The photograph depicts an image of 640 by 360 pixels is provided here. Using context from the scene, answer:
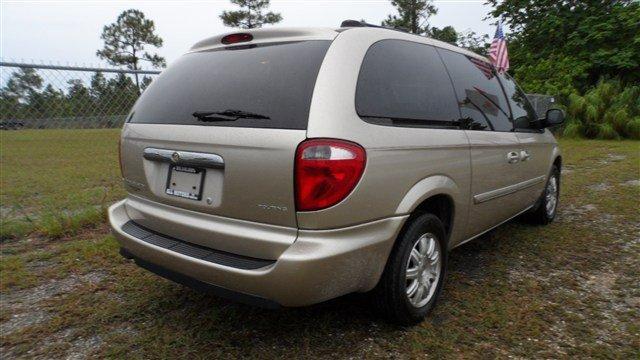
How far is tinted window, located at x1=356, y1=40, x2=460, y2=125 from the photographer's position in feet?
7.15

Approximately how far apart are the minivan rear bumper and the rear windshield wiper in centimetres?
51

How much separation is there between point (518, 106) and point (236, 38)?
2589 millimetres

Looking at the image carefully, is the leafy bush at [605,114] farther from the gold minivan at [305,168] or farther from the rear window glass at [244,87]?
the rear window glass at [244,87]

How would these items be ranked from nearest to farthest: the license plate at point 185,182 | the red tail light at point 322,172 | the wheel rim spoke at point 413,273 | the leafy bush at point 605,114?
the red tail light at point 322,172 → the license plate at point 185,182 → the wheel rim spoke at point 413,273 → the leafy bush at point 605,114

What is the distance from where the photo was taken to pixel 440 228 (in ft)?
8.44

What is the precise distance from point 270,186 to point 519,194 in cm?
256

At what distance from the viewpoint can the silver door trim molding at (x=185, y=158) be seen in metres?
2.05

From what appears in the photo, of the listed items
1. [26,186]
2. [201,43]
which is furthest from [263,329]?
[26,186]

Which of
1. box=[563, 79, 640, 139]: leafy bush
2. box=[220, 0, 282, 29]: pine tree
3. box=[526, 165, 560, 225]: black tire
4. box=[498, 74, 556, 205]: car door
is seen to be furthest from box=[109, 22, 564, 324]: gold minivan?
box=[220, 0, 282, 29]: pine tree

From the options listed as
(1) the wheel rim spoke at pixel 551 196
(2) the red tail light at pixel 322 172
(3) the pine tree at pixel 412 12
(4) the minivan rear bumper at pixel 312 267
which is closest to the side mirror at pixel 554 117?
(1) the wheel rim spoke at pixel 551 196

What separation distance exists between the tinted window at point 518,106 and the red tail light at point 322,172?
2.25m

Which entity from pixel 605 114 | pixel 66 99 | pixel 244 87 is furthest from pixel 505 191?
pixel 605 114

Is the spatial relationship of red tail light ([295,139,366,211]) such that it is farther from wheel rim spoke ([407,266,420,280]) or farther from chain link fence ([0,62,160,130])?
chain link fence ([0,62,160,130])

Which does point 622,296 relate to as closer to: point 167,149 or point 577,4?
point 167,149
